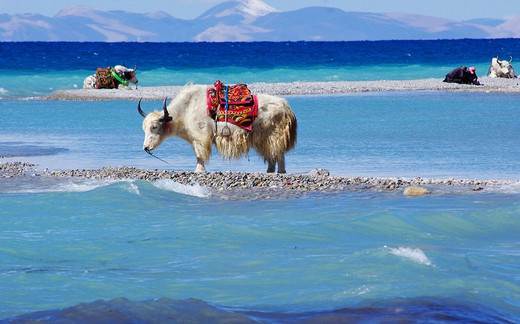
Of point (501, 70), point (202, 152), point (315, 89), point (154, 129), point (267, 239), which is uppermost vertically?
point (501, 70)

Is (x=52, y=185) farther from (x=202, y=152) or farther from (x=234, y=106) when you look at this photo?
(x=234, y=106)

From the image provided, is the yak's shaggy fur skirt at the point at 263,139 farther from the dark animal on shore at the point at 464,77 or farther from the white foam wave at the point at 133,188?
the dark animal on shore at the point at 464,77

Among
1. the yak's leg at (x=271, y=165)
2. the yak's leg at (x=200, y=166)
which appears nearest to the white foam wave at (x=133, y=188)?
the yak's leg at (x=200, y=166)

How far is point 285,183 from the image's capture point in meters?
8.91

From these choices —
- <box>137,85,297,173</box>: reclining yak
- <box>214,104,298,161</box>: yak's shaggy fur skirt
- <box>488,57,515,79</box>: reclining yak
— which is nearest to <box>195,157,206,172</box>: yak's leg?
<box>137,85,297,173</box>: reclining yak

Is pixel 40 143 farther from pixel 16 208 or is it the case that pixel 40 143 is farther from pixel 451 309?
pixel 451 309

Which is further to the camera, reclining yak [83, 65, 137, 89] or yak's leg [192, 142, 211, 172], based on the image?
reclining yak [83, 65, 137, 89]

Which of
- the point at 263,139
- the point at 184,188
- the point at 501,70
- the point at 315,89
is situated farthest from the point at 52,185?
the point at 501,70

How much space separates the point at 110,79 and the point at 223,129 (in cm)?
1682

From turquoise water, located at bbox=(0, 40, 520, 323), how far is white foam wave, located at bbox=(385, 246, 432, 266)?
0.8 inches

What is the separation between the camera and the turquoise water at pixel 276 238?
5.12 metres

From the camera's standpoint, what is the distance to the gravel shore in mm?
24359

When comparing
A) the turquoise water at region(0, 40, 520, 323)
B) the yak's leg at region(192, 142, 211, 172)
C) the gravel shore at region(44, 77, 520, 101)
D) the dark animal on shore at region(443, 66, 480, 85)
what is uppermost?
the dark animal on shore at region(443, 66, 480, 85)

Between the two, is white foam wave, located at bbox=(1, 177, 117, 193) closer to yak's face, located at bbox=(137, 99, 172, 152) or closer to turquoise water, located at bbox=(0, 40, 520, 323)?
turquoise water, located at bbox=(0, 40, 520, 323)
